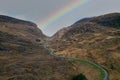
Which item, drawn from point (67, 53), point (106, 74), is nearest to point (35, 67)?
point (106, 74)

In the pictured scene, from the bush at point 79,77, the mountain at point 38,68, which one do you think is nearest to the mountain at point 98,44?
the mountain at point 38,68

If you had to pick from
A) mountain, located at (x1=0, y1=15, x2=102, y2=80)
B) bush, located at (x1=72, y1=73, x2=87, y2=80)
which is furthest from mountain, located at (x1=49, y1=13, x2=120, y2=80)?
bush, located at (x1=72, y1=73, x2=87, y2=80)

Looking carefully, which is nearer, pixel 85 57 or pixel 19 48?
pixel 85 57

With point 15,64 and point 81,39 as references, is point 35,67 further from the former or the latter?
point 81,39

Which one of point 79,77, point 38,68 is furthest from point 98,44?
point 79,77

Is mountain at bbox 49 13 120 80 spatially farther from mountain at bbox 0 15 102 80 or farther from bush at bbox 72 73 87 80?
bush at bbox 72 73 87 80

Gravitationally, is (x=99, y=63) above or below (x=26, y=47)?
below

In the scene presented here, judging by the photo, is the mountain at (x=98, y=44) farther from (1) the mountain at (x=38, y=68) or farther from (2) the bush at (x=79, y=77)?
(2) the bush at (x=79, y=77)


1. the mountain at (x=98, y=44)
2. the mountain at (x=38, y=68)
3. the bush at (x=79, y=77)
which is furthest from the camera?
the mountain at (x=98, y=44)

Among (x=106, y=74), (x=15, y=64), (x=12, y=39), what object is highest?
(x=12, y=39)
